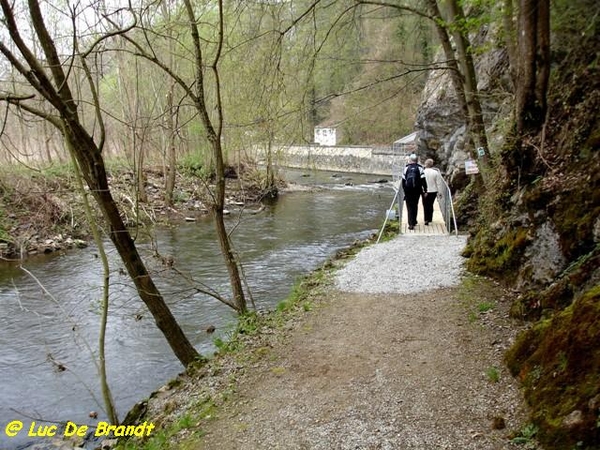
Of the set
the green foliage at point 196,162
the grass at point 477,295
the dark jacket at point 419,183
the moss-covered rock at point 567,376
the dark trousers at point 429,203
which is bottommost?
the grass at point 477,295

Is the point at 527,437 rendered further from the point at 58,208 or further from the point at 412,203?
the point at 58,208

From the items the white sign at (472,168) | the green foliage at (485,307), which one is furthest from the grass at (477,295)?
the white sign at (472,168)

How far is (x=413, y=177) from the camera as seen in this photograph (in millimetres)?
11266

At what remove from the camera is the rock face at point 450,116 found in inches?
521

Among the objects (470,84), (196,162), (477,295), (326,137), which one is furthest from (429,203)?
(326,137)

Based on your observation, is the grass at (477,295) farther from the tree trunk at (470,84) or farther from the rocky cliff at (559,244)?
the tree trunk at (470,84)

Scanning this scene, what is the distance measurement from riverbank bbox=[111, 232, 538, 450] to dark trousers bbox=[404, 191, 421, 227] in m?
4.37

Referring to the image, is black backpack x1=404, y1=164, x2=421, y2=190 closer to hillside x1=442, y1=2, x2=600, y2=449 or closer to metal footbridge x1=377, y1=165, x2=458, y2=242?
metal footbridge x1=377, y1=165, x2=458, y2=242

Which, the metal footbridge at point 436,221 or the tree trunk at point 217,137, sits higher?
the tree trunk at point 217,137

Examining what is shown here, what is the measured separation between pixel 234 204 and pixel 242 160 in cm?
619

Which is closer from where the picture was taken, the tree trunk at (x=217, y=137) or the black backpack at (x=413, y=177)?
the tree trunk at (x=217, y=137)

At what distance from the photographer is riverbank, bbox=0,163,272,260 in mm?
14742

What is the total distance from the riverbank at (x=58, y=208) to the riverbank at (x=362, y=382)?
643 centimetres

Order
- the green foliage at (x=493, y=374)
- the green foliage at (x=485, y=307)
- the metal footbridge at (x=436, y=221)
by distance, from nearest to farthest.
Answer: the green foliage at (x=493, y=374), the green foliage at (x=485, y=307), the metal footbridge at (x=436, y=221)
